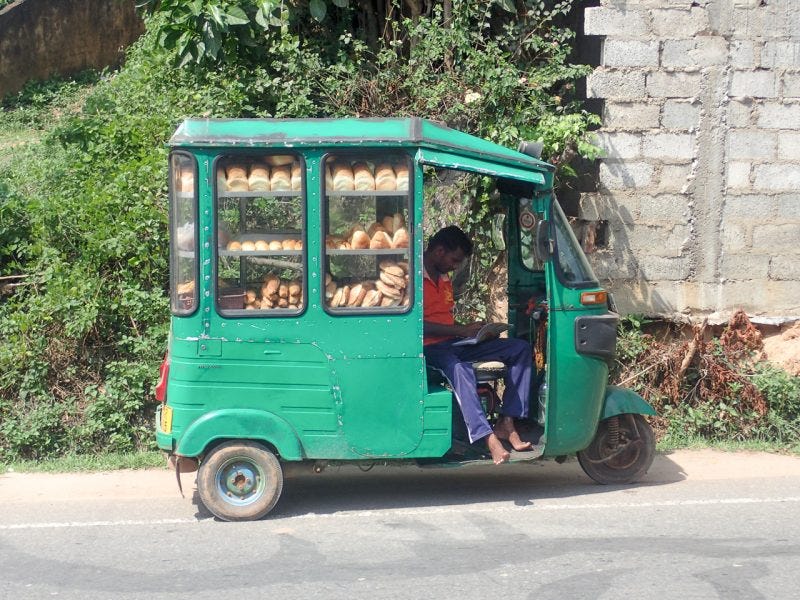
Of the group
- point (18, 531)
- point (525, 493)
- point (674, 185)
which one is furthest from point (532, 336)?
point (18, 531)

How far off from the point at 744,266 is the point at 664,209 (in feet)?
2.92

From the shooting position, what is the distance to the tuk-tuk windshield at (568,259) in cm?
648

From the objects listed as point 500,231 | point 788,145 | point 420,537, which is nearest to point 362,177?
point 500,231

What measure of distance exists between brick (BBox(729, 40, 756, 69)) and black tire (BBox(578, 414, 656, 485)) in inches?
149

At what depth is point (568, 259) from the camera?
21.4 feet

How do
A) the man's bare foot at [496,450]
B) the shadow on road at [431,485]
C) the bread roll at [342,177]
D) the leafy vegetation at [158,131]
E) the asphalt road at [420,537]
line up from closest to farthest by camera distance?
the asphalt road at [420,537] → the bread roll at [342,177] → the man's bare foot at [496,450] → the shadow on road at [431,485] → the leafy vegetation at [158,131]

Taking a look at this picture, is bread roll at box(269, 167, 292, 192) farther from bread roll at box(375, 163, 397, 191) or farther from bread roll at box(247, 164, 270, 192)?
bread roll at box(375, 163, 397, 191)

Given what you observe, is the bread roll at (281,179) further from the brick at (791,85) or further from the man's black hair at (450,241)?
the brick at (791,85)

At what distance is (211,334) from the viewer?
234 inches

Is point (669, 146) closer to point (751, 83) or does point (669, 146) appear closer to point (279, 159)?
point (751, 83)

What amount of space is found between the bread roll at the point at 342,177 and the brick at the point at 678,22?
4.27 metres

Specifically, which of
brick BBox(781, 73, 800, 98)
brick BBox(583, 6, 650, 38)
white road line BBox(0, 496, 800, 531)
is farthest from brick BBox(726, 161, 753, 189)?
white road line BBox(0, 496, 800, 531)

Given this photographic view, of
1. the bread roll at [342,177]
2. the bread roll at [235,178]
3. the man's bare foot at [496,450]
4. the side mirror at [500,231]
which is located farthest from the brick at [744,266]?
the bread roll at [235,178]

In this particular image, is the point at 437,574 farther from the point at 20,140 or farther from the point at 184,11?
the point at 20,140
